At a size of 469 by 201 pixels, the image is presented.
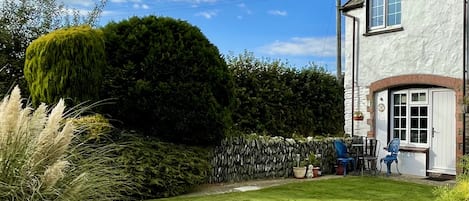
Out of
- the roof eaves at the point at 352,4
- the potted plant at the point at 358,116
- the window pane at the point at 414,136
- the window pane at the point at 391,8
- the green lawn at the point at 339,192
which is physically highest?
the roof eaves at the point at 352,4

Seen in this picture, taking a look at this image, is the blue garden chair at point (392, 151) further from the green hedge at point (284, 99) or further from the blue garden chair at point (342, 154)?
the green hedge at point (284, 99)

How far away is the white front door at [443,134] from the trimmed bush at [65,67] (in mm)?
7908

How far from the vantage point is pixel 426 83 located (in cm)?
1147

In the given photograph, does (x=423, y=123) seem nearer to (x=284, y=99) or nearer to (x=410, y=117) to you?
(x=410, y=117)

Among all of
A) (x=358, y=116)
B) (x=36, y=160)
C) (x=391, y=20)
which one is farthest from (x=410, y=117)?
(x=36, y=160)

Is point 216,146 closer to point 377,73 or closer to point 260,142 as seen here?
point 260,142

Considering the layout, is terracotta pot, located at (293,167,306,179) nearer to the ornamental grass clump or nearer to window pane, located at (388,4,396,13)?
window pane, located at (388,4,396,13)

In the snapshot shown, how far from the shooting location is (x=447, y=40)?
1105 cm

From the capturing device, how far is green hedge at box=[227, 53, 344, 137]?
13.4 metres

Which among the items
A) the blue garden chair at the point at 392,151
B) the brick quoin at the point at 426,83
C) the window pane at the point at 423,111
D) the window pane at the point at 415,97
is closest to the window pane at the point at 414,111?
the window pane at the point at 423,111

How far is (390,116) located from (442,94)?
152 cm

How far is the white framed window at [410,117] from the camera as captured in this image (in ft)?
38.4

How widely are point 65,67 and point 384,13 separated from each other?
8.31 metres

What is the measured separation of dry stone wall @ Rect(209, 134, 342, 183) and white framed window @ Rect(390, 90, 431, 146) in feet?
5.98
